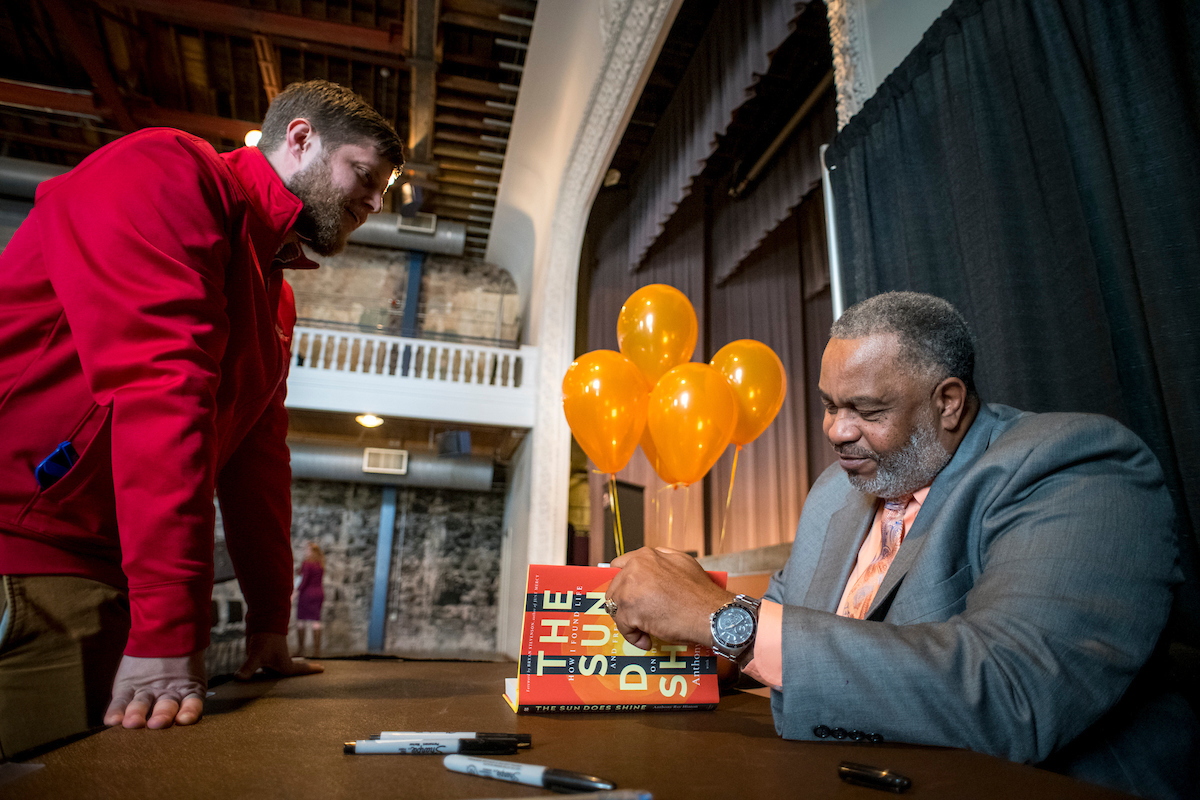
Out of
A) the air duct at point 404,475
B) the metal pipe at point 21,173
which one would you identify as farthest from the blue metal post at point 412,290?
the metal pipe at point 21,173

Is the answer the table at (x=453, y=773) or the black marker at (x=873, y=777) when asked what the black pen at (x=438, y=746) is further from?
the black marker at (x=873, y=777)

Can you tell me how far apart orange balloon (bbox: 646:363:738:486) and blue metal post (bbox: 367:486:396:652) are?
22.0ft

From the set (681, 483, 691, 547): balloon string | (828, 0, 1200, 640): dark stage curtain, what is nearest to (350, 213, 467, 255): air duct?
(681, 483, 691, 547): balloon string

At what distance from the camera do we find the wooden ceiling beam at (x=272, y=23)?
5.56m

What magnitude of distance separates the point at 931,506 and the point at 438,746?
75cm

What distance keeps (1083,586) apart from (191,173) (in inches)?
49.6

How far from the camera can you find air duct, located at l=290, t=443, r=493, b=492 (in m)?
8.17

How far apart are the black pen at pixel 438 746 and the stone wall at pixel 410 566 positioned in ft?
27.9

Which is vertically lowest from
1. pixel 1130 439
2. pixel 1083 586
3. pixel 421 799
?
pixel 421 799

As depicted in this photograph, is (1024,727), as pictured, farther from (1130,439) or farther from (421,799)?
(421,799)

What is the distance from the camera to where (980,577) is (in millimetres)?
826

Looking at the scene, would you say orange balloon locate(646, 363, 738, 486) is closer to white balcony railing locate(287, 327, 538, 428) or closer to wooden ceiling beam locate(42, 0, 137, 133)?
white balcony railing locate(287, 327, 538, 428)

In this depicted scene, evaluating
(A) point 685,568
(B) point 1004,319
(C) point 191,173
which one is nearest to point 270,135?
(C) point 191,173

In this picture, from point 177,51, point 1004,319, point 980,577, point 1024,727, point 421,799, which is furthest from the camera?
point 177,51
